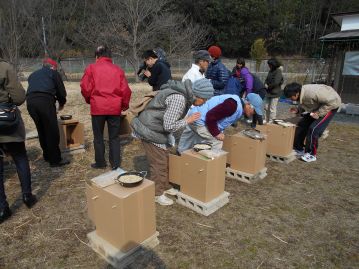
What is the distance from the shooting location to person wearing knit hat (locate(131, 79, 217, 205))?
305cm

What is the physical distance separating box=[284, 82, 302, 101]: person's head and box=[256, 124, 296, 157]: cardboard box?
53 cm

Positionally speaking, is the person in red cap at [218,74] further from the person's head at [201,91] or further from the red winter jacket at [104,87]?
the person's head at [201,91]

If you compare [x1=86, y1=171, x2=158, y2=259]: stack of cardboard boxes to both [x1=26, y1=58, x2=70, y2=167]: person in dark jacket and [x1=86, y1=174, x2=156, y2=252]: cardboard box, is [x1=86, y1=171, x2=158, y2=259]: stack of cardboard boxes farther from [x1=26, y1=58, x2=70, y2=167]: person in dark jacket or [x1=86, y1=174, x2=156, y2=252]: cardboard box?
[x1=26, y1=58, x2=70, y2=167]: person in dark jacket

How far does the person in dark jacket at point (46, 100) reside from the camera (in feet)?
13.6

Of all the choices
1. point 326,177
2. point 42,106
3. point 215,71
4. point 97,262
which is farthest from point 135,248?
point 215,71

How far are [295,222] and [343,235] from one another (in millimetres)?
459

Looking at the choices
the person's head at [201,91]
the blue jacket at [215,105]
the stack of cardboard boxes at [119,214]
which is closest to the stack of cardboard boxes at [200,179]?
the blue jacket at [215,105]

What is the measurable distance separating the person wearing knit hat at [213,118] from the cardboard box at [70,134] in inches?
86.2

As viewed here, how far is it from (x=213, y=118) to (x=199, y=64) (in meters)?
2.10

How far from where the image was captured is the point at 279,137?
4.98 meters

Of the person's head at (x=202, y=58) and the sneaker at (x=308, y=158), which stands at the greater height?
the person's head at (x=202, y=58)

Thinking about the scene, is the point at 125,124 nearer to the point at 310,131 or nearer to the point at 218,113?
the point at 218,113

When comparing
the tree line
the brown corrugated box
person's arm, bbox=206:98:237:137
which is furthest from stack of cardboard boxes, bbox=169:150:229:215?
the tree line

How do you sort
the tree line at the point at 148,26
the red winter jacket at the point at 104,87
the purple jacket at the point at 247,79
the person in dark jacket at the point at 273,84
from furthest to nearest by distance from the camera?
1. the tree line at the point at 148,26
2. the person in dark jacket at the point at 273,84
3. the purple jacket at the point at 247,79
4. the red winter jacket at the point at 104,87
